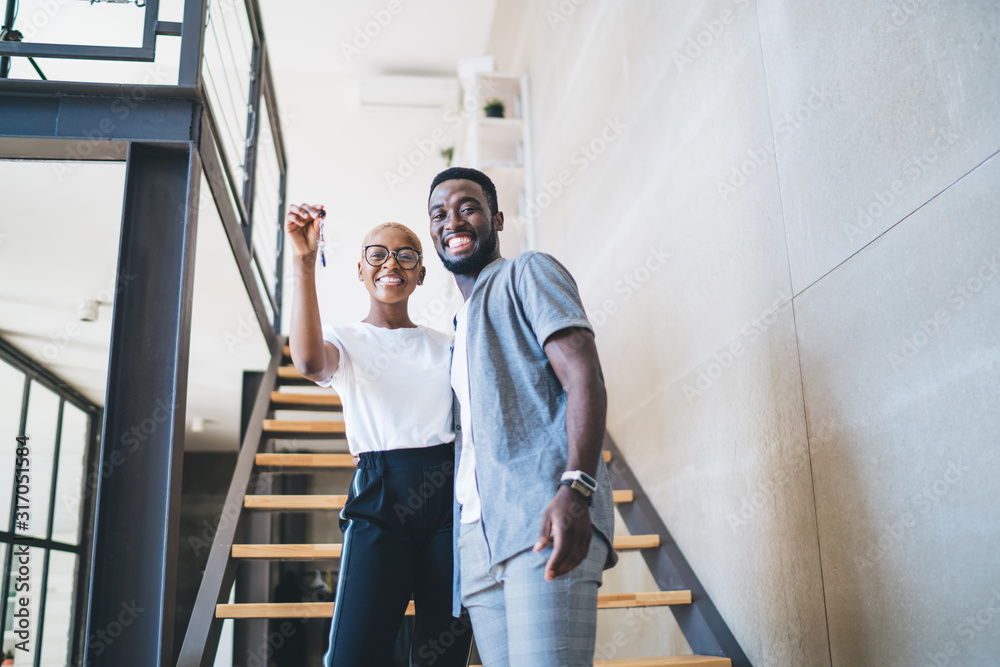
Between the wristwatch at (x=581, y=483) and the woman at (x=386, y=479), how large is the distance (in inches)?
18.0

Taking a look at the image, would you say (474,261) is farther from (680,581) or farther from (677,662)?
(680,581)

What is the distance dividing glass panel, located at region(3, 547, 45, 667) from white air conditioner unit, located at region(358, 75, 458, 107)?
4247mm

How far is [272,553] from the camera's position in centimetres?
253

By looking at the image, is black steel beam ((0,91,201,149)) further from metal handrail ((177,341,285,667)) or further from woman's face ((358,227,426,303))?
metal handrail ((177,341,285,667))

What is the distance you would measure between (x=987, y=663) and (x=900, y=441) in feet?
1.25

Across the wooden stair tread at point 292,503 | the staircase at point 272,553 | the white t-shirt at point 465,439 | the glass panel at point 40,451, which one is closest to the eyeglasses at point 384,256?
the white t-shirt at point 465,439

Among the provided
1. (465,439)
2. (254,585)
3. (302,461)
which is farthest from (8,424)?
(465,439)

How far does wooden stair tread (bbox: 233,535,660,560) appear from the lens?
2457 mm

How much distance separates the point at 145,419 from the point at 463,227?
3.76 ft

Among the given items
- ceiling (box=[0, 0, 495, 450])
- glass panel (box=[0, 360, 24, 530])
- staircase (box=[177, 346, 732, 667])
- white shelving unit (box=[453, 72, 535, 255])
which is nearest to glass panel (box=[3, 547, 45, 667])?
glass panel (box=[0, 360, 24, 530])

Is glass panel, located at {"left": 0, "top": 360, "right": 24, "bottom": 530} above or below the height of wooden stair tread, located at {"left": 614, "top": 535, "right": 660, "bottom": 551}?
above

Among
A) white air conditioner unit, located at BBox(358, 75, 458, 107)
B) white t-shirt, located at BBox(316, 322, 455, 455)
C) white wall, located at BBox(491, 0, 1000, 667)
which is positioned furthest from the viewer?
white air conditioner unit, located at BBox(358, 75, 458, 107)

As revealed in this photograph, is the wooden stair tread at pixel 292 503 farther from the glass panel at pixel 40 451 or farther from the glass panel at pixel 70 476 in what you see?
the glass panel at pixel 70 476

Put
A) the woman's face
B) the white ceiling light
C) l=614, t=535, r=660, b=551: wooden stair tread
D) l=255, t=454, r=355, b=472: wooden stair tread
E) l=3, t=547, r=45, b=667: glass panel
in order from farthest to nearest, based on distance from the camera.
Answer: l=3, t=547, r=45, b=667: glass panel
the white ceiling light
l=255, t=454, r=355, b=472: wooden stair tread
l=614, t=535, r=660, b=551: wooden stair tread
the woman's face
